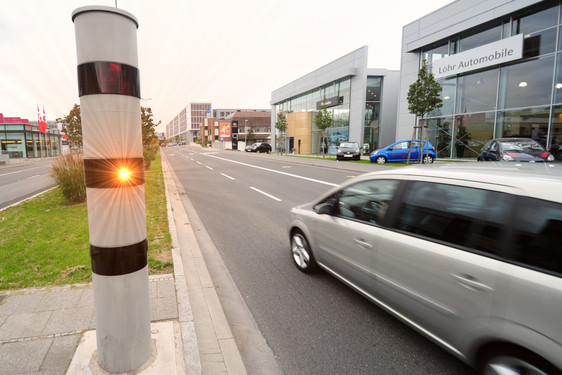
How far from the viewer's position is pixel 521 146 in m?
12.4

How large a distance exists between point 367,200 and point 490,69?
2314 cm

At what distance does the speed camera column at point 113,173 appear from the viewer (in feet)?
6.22

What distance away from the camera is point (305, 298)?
367 cm

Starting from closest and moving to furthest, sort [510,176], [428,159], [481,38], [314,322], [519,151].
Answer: [510,176] < [314,322] < [519,151] < [428,159] < [481,38]

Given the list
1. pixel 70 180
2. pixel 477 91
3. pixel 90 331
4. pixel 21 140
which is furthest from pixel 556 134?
pixel 21 140

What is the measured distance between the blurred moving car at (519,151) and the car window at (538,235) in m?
12.3

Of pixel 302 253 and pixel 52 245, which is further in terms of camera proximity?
pixel 52 245

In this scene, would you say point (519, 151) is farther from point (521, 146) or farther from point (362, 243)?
point (362, 243)

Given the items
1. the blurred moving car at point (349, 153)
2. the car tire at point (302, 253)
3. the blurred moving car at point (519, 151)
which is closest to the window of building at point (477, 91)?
the blurred moving car at point (349, 153)

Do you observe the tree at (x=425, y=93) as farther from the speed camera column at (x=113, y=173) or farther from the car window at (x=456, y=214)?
the speed camera column at (x=113, y=173)

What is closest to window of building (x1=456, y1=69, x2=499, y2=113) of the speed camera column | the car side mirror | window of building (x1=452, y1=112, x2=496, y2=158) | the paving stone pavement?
window of building (x1=452, y1=112, x2=496, y2=158)

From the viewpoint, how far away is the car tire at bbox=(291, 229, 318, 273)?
416 centimetres

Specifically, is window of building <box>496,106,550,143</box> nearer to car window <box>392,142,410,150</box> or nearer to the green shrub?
car window <box>392,142,410,150</box>

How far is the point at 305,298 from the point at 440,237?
5.92 ft
